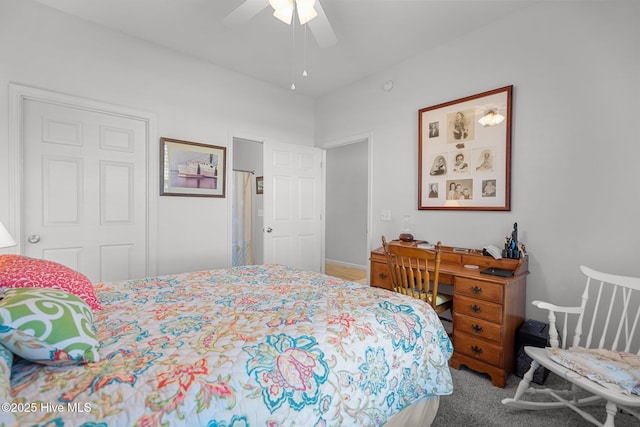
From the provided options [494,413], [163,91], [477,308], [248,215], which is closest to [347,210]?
[248,215]

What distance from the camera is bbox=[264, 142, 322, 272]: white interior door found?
3.79 m

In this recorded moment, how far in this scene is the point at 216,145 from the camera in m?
3.39

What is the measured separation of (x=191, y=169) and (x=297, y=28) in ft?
5.87

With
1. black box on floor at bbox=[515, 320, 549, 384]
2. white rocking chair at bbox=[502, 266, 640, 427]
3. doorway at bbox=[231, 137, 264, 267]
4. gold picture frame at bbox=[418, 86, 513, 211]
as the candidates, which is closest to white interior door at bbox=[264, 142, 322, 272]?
doorway at bbox=[231, 137, 264, 267]

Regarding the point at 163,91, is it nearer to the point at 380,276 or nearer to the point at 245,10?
the point at 245,10

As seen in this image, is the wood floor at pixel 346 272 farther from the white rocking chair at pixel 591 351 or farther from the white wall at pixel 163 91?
the white rocking chair at pixel 591 351

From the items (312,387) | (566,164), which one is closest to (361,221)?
(566,164)

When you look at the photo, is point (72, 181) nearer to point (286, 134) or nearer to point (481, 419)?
point (286, 134)

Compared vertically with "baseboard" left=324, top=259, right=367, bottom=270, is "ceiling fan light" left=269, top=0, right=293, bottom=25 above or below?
above

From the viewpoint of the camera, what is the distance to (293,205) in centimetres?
402

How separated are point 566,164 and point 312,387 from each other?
241 centimetres

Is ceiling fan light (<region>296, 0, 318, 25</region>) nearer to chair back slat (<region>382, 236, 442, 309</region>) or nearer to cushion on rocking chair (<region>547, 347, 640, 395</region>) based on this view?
chair back slat (<region>382, 236, 442, 309</region>)

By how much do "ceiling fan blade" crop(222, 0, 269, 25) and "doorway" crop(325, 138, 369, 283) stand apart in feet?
11.7

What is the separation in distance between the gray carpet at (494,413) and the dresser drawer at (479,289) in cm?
61
